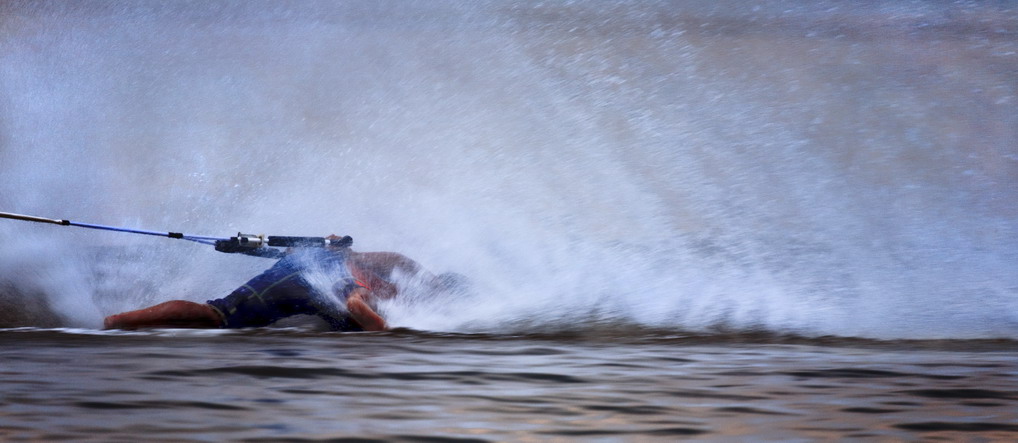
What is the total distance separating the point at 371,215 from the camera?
588 inches

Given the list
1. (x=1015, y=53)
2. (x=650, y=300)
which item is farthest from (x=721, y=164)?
(x=650, y=300)

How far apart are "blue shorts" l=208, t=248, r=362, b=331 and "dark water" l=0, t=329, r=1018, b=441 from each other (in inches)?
27.1

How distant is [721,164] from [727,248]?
17.8 ft

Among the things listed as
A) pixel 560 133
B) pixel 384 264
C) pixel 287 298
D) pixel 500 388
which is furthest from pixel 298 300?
pixel 560 133

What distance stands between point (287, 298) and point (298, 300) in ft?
0.28

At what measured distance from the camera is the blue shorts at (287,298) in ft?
27.3

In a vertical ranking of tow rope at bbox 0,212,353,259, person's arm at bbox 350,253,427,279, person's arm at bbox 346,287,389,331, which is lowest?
person's arm at bbox 346,287,389,331

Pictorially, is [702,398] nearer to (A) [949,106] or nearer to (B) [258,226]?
(B) [258,226]

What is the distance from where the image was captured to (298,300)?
8445mm

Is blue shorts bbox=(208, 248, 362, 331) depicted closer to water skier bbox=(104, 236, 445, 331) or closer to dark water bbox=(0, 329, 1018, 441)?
water skier bbox=(104, 236, 445, 331)

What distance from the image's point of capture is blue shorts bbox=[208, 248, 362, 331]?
→ 833 centimetres

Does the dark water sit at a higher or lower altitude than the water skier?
lower

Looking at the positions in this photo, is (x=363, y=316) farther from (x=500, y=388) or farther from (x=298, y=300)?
(x=500, y=388)

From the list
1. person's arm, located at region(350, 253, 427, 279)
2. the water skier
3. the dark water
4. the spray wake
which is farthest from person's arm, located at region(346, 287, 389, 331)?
the spray wake
